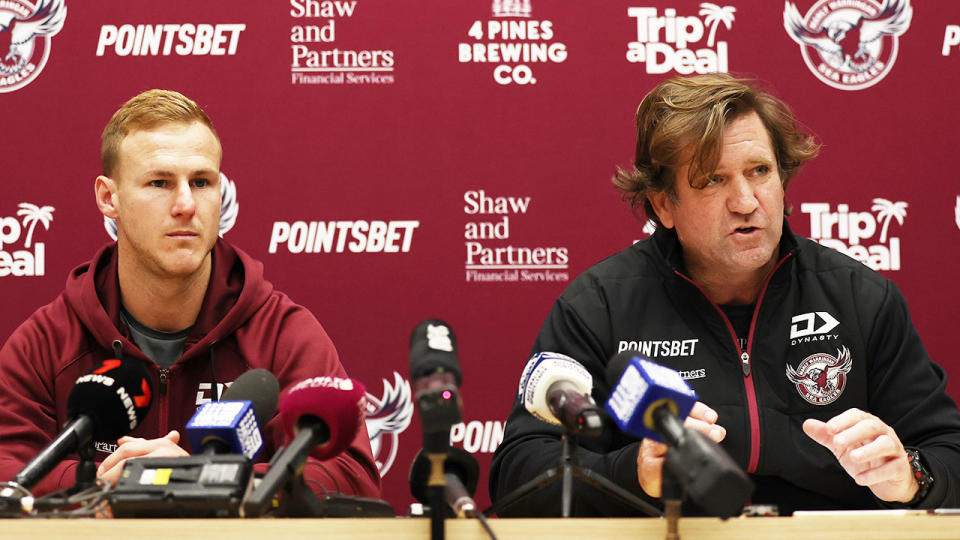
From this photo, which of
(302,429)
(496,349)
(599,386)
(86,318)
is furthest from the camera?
(496,349)

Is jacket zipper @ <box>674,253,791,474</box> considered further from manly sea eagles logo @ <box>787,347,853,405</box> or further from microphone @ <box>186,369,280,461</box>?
microphone @ <box>186,369,280,461</box>

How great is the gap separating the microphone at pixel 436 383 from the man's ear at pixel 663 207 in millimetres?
1256

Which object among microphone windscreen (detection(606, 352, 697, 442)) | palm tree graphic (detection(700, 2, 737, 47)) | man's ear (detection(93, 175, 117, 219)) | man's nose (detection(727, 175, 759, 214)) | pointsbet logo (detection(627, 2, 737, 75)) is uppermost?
palm tree graphic (detection(700, 2, 737, 47))

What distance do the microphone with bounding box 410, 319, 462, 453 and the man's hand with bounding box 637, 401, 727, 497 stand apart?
0.48 meters

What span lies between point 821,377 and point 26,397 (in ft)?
5.70

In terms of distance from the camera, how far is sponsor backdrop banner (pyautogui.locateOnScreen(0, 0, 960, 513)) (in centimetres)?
296

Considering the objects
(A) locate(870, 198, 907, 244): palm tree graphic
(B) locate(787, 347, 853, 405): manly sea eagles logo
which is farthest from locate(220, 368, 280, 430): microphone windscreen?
(A) locate(870, 198, 907, 244): palm tree graphic

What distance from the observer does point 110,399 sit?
1.52m

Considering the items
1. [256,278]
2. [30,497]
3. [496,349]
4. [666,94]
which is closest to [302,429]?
[30,497]

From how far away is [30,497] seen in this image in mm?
1395

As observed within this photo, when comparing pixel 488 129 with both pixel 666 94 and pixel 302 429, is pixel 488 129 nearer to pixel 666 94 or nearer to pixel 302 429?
pixel 666 94

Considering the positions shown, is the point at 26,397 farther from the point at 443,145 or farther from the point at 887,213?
the point at 887,213

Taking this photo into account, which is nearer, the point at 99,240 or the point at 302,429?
the point at 302,429

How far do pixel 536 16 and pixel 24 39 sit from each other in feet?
4.98
